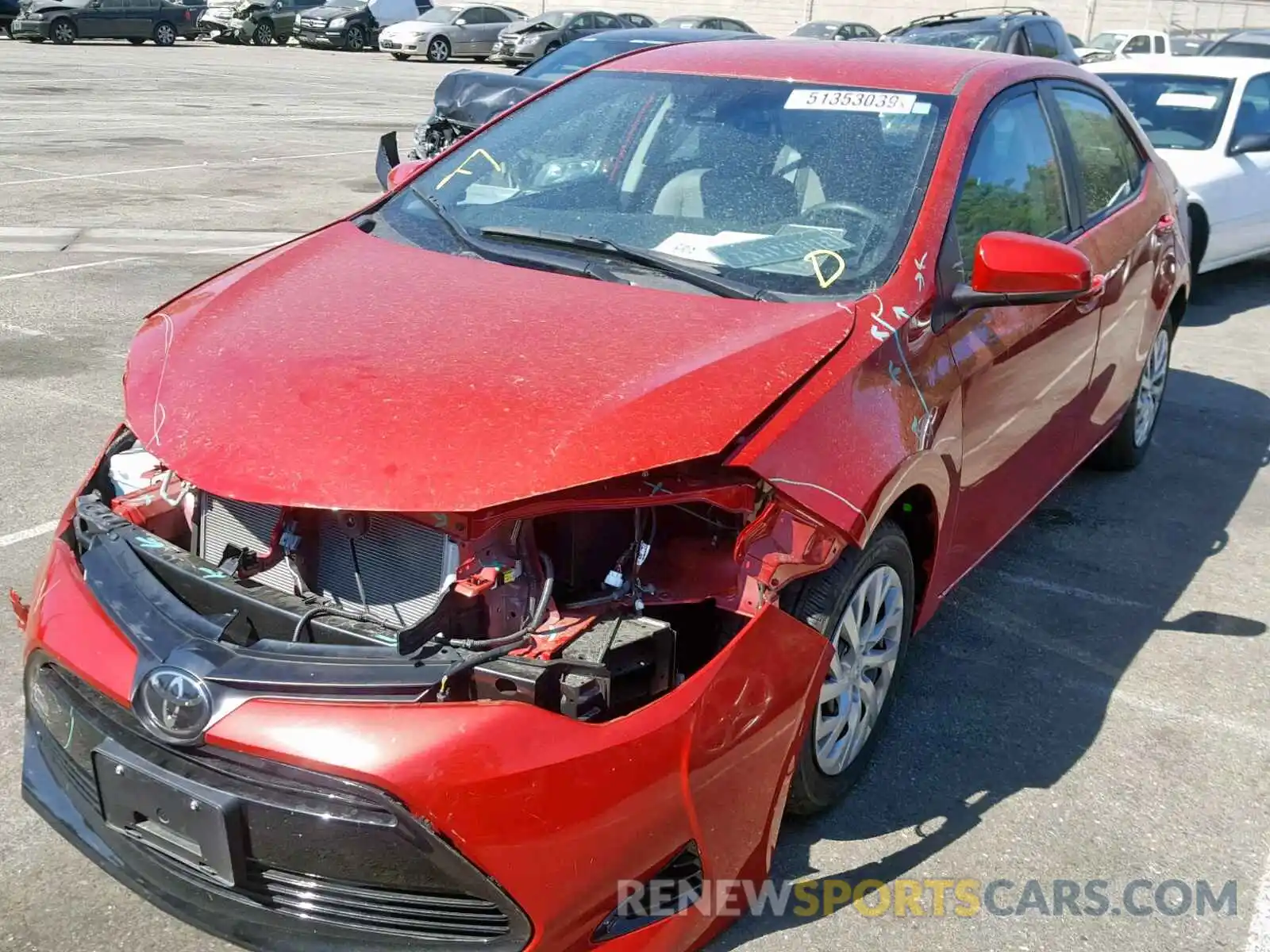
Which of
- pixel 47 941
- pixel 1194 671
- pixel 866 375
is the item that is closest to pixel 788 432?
pixel 866 375

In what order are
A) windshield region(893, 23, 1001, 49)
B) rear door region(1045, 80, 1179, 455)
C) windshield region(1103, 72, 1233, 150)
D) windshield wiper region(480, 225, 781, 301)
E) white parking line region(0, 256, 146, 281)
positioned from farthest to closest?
1. windshield region(893, 23, 1001, 49)
2. windshield region(1103, 72, 1233, 150)
3. white parking line region(0, 256, 146, 281)
4. rear door region(1045, 80, 1179, 455)
5. windshield wiper region(480, 225, 781, 301)

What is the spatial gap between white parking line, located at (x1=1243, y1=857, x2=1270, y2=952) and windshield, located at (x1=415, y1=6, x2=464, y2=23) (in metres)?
33.9

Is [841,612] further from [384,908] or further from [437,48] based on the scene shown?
[437,48]

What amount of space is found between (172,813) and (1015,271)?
2334 mm

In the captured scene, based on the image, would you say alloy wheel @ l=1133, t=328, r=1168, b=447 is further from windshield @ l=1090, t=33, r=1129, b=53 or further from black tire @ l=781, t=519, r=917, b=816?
windshield @ l=1090, t=33, r=1129, b=53

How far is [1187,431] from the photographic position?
6559 millimetres

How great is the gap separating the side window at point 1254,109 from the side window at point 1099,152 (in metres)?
4.63

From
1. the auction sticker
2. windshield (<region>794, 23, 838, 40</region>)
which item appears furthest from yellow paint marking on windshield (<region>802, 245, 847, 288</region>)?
windshield (<region>794, 23, 838, 40</region>)

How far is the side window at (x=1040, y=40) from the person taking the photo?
610 inches

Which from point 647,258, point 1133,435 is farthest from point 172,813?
point 1133,435

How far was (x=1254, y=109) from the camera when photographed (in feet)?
30.3

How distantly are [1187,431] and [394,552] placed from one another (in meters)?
5.23

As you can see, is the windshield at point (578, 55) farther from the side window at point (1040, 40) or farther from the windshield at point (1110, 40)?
the windshield at point (1110, 40)

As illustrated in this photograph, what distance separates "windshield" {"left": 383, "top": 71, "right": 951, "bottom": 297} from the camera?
334cm
